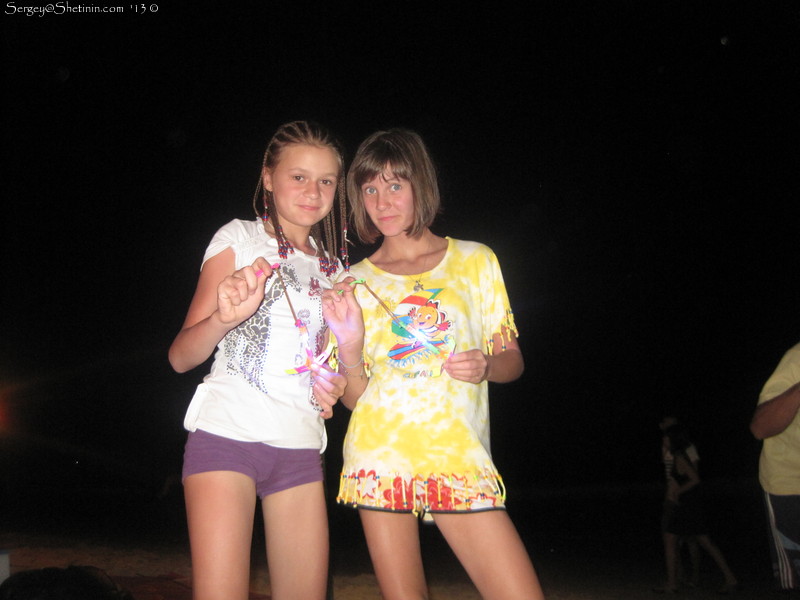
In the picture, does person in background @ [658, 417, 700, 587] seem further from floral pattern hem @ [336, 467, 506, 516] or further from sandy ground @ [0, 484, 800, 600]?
floral pattern hem @ [336, 467, 506, 516]

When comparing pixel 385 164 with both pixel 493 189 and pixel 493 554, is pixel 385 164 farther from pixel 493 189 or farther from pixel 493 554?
pixel 493 189

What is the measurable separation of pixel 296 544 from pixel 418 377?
50cm

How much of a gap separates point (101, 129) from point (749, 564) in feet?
28.0

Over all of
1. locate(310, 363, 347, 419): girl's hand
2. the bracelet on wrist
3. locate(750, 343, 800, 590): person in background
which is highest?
the bracelet on wrist

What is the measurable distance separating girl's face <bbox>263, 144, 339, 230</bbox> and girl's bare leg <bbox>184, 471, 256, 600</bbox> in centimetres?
71

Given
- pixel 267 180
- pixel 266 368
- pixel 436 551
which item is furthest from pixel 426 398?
pixel 436 551

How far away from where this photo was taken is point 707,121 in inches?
354

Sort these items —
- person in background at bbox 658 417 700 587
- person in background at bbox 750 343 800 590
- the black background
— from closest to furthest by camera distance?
person in background at bbox 750 343 800 590 → person in background at bbox 658 417 700 587 → the black background

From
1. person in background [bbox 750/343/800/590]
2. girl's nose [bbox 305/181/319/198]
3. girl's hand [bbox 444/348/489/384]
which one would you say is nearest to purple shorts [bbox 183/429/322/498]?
girl's hand [bbox 444/348/489/384]

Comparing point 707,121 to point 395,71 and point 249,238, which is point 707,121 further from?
point 249,238

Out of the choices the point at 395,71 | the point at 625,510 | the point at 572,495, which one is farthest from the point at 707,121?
the point at 572,495

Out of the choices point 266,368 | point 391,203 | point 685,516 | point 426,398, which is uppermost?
point 391,203

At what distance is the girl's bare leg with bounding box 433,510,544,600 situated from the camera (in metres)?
1.52

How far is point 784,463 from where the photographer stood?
93.7 inches
